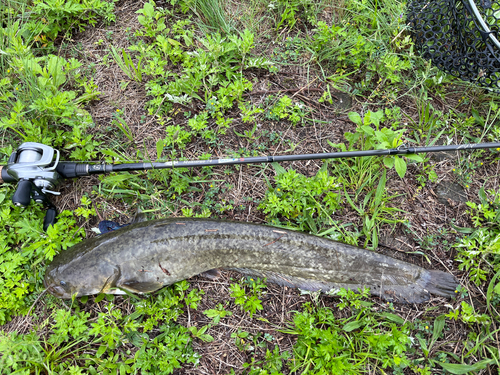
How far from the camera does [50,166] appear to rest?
2.92 metres

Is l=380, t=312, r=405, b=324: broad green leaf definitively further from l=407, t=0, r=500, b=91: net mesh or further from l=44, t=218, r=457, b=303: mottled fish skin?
l=407, t=0, r=500, b=91: net mesh

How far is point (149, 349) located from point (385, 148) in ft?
9.28

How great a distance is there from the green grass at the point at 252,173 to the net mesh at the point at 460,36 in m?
0.18

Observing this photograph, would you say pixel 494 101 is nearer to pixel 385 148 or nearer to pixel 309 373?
pixel 385 148

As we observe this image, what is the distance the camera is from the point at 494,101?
3.58 meters

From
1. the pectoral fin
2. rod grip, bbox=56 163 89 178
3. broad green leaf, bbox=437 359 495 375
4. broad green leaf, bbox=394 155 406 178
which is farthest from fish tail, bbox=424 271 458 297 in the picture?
A: rod grip, bbox=56 163 89 178

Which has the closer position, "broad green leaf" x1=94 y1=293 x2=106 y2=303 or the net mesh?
"broad green leaf" x1=94 y1=293 x2=106 y2=303

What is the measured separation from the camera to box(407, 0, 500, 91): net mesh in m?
3.20

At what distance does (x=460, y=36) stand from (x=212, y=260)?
3488 millimetres

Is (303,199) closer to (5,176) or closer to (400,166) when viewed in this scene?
(400,166)

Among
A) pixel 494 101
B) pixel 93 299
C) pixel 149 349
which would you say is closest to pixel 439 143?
pixel 494 101

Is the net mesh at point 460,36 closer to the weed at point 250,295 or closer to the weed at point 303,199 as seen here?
the weed at point 303,199

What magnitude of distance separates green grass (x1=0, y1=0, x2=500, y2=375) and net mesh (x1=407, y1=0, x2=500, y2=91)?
18 cm

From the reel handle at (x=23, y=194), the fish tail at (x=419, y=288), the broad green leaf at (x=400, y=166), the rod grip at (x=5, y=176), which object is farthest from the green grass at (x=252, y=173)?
the reel handle at (x=23, y=194)
